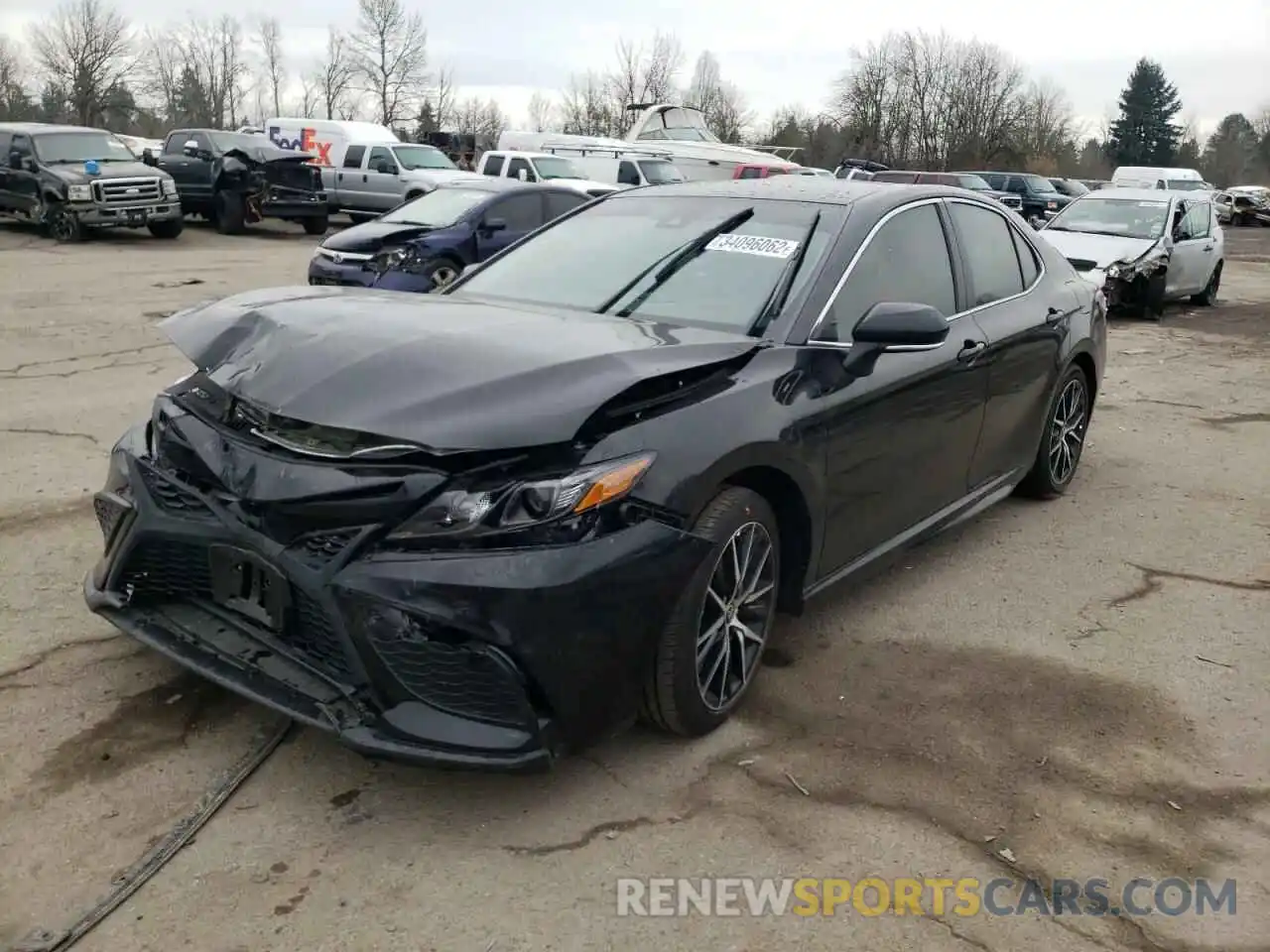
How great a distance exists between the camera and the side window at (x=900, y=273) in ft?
12.7

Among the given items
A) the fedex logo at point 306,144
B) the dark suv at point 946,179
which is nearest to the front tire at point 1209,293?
the dark suv at point 946,179

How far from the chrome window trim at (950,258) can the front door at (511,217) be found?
748 cm

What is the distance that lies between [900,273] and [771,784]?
6.71 feet

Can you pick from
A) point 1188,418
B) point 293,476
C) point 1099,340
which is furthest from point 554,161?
point 293,476

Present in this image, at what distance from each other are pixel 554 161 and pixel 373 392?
20546 millimetres

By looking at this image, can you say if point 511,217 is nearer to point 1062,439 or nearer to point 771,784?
point 1062,439

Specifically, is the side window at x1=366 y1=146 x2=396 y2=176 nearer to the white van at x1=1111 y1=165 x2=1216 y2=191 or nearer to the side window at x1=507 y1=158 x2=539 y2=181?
the side window at x1=507 y1=158 x2=539 y2=181

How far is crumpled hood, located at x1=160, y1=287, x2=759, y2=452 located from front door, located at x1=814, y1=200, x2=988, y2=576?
526mm

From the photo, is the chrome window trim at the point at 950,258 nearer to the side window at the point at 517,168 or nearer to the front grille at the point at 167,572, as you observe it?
the front grille at the point at 167,572

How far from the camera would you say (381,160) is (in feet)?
76.5

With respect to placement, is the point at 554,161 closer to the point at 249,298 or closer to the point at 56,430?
the point at 56,430

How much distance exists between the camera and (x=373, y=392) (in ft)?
9.45

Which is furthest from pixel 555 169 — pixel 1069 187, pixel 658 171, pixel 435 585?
pixel 1069 187

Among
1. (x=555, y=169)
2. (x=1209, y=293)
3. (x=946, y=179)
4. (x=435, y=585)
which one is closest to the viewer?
(x=435, y=585)
